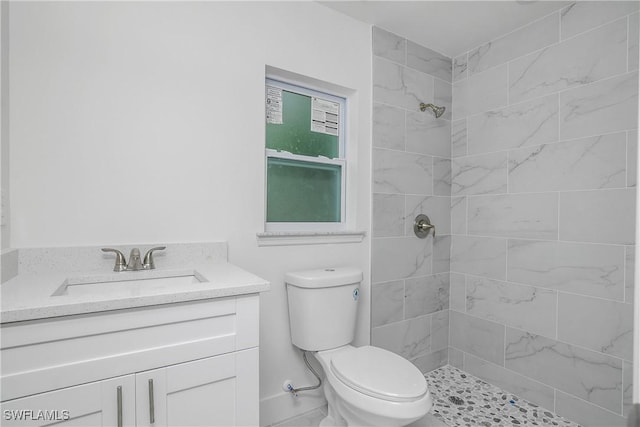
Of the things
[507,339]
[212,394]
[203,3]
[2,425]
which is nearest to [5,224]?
[2,425]

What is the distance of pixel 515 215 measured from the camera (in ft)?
6.72

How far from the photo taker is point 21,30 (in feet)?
3.98

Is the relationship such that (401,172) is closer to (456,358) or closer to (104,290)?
(456,358)

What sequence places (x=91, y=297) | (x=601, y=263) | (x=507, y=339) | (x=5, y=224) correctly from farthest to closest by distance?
(x=507, y=339)
(x=601, y=263)
(x=5, y=224)
(x=91, y=297)

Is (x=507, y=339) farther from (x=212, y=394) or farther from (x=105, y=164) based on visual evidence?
(x=105, y=164)

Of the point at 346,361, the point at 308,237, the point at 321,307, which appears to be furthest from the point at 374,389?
the point at 308,237

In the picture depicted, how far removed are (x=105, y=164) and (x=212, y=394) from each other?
1.00 m

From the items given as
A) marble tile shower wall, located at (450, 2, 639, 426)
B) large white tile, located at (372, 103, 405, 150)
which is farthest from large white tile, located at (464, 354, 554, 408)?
large white tile, located at (372, 103, 405, 150)

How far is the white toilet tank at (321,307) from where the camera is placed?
1.64m

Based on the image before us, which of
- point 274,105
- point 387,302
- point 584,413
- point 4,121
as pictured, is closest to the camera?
point 4,121

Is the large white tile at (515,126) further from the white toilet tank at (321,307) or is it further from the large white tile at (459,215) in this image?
the white toilet tank at (321,307)

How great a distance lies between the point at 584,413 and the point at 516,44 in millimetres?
2167

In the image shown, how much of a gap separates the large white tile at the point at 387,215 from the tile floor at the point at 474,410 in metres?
1.04

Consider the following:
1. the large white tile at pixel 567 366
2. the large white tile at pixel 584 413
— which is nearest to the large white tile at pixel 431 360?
the large white tile at pixel 567 366
